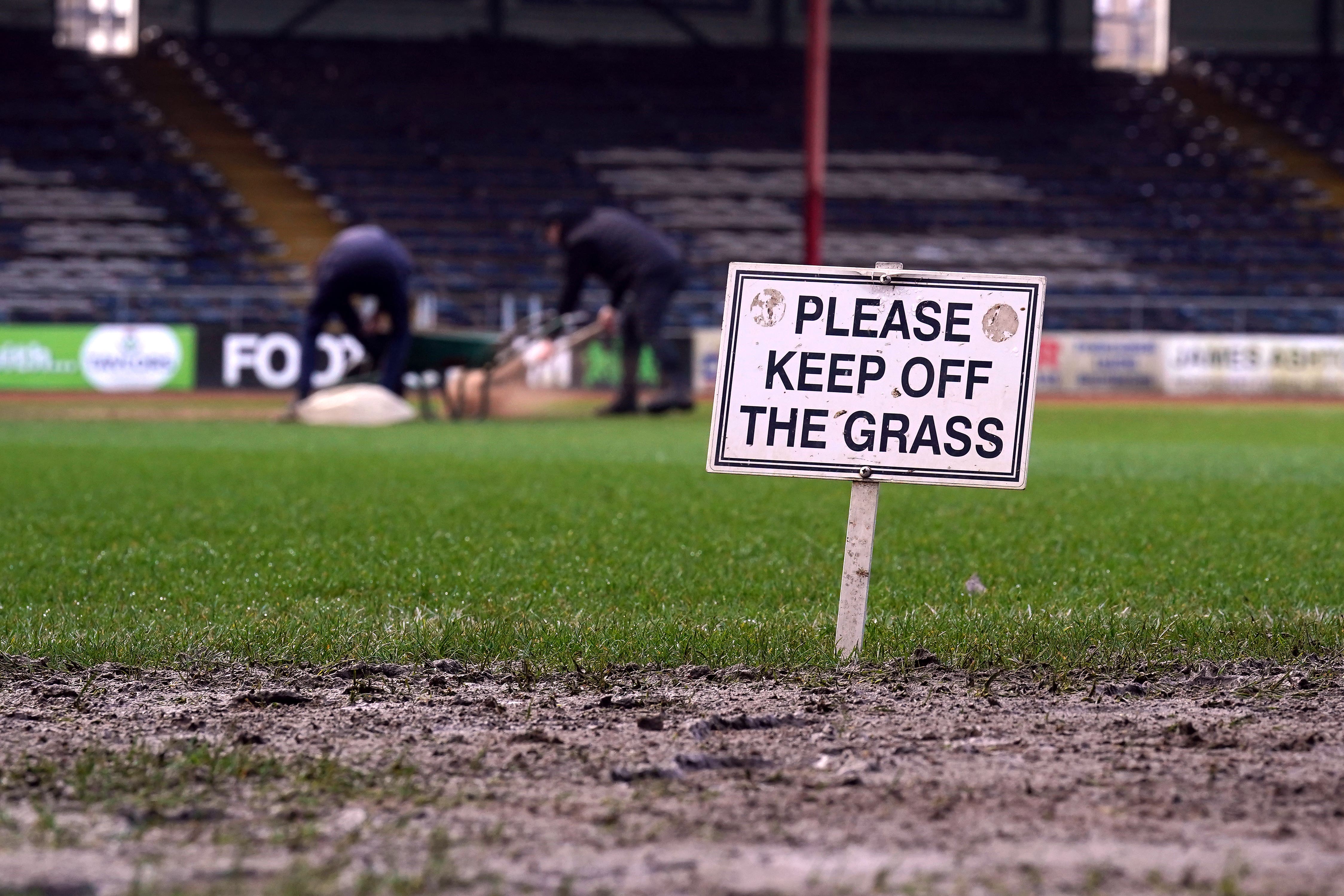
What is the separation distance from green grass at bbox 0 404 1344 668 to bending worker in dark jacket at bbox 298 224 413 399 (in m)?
3.37

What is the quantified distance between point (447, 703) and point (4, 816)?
1.25m

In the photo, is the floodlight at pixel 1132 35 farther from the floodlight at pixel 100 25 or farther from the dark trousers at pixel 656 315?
the dark trousers at pixel 656 315

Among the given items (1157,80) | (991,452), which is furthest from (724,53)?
(991,452)

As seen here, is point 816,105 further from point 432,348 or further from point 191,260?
point 191,260

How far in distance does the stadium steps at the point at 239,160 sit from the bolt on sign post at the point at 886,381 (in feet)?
84.8

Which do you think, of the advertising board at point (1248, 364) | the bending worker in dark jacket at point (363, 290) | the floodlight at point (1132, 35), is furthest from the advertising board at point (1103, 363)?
the floodlight at point (1132, 35)

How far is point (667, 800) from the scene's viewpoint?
2.94m

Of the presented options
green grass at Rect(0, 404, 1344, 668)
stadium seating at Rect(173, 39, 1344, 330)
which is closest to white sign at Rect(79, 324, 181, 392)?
stadium seating at Rect(173, 39, 1344, 330)

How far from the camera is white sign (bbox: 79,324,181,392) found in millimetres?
22766

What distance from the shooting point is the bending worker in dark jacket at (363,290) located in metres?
14.9

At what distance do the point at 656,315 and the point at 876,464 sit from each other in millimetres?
12449

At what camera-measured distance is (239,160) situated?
3278 centimetres

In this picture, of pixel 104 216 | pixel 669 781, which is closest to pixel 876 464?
pixel 669 781

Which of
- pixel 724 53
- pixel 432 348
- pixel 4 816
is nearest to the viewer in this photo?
pixel 4 816
